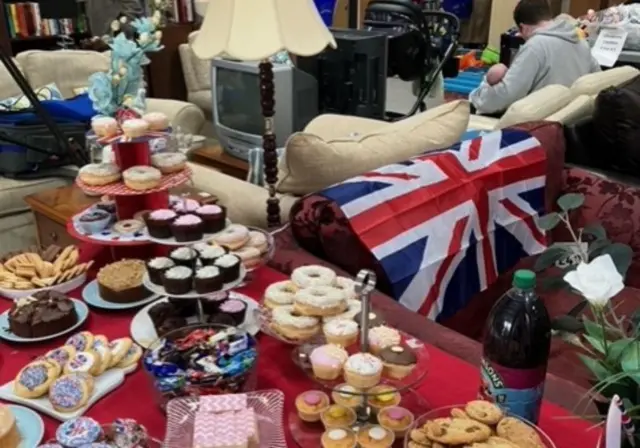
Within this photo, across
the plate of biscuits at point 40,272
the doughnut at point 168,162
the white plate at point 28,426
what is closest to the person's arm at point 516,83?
the doughnut at point 168,162

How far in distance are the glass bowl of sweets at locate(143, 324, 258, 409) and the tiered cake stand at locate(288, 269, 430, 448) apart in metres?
0.10

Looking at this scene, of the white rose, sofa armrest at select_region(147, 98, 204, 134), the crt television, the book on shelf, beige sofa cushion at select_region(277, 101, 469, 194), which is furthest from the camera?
the book on shelf

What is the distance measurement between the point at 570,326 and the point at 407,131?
112 centimetres

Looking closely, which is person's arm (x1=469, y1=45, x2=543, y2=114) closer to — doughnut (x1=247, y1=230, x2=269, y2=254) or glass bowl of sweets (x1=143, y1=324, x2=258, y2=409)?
doughnut (x1=247, y1=230, x2=269, y2=254)

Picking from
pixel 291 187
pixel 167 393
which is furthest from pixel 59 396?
pixel 291 187

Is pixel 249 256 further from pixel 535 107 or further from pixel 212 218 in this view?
pixel 535 107

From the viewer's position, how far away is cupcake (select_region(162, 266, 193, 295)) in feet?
3.85

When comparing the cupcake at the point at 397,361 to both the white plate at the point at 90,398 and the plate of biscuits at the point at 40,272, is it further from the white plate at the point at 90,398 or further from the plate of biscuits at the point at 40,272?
the plate of biscuits at the point at 40,272

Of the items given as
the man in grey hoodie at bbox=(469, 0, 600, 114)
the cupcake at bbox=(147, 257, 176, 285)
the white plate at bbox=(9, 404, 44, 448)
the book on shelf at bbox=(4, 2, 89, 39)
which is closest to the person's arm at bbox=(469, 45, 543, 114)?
the man in grey hoodie at bbox=(469, 0, 600, 114)

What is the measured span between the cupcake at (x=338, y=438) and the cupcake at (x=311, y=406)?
0.05 m

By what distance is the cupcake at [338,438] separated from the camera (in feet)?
3.14

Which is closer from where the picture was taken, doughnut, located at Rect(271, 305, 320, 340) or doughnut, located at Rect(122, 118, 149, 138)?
doughnut, located at Rect(271, 305, 320, 340)

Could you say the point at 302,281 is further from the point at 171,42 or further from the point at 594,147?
the point at 171,42

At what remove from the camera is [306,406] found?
1024mm
